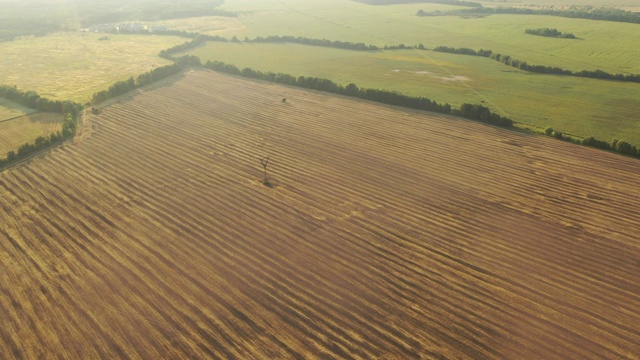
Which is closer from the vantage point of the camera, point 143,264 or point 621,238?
point 143,264

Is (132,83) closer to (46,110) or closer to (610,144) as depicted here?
(46,110)

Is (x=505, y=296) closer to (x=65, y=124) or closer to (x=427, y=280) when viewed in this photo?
(x=427, y=280)

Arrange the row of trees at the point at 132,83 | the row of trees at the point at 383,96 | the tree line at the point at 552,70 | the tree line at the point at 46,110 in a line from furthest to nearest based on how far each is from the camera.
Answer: the tree line at the point at 552,70 < the row of trees at the point at 132,83 < the row of trees at the point at 383,96 < the tree line at the point at 46,110

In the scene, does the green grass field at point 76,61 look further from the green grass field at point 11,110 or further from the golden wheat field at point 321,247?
the golden wheat field at point 321,247

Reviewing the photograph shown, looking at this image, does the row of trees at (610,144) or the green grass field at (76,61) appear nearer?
the row of trees at (610,144)

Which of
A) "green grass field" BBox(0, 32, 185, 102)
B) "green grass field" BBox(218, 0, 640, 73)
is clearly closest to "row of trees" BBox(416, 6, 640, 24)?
"green grass field" BBox(218, 0, 640, 73)

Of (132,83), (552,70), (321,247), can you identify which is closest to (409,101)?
(552,70)

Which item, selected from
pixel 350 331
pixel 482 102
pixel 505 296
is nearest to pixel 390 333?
pixel 350 331

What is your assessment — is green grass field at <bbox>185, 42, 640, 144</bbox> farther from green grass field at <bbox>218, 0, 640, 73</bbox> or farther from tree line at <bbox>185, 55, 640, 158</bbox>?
green grass field at <bbox>218, 0, 640, 73</bbox>

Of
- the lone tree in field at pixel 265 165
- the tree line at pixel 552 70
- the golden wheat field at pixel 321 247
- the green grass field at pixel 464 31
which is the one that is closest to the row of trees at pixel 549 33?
the green grass field at pixel 464 31
